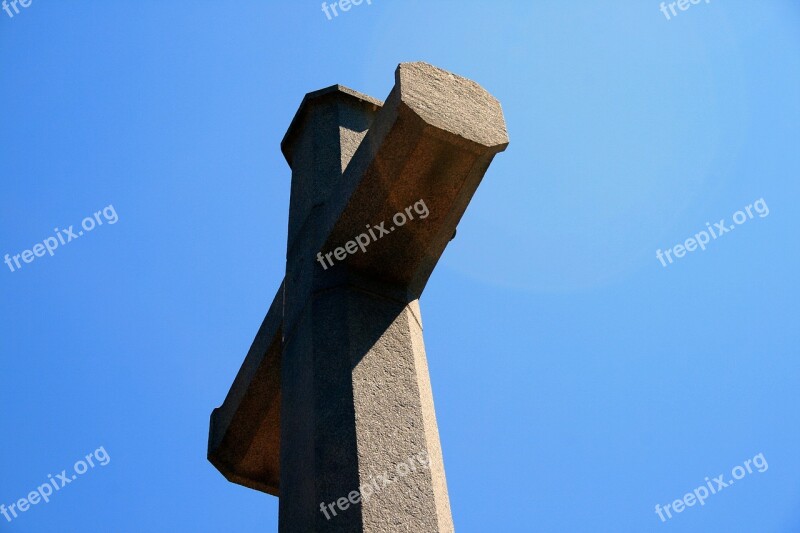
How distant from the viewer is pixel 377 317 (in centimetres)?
493

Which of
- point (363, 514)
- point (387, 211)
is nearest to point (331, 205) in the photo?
point (387, 211)

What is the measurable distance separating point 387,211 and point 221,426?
2.53 m

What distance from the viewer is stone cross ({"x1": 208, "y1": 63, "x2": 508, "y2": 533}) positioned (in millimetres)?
4094

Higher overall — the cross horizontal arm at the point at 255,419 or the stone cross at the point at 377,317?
the stone cross at the point at 377,317

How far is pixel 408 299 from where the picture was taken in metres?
5.18

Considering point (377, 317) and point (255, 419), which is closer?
point (377, 317)

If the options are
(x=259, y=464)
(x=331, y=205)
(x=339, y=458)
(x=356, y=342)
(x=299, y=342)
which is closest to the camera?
(x=339, y=458)

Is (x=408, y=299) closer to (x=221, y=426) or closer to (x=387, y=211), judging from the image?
(x=387, y=211)

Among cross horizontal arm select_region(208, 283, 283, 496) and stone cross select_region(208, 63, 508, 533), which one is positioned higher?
stone cross select_region(208, 63, 508, 533)

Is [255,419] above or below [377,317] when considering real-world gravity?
below

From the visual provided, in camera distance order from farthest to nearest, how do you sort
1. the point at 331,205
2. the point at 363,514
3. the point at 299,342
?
1. the point at 331,205
2. the point at 299,342
3. the point at 363,514

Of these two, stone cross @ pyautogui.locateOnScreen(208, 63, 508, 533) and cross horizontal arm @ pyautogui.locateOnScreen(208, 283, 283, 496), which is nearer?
stone cross @ pyautogui.locateOnScreen(208, 63, 508, 533)

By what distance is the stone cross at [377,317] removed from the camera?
13.4 feet

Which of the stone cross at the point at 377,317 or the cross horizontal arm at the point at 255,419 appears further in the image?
the cross horizontal arm at the point at 255,419
